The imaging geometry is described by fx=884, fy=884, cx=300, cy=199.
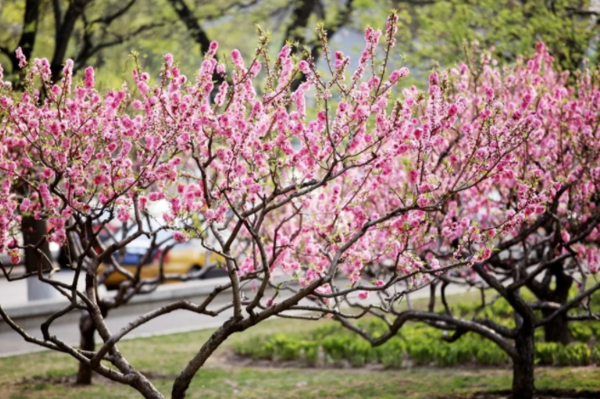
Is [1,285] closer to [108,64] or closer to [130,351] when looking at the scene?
[108,64]

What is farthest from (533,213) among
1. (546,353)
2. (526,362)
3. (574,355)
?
(546,353)

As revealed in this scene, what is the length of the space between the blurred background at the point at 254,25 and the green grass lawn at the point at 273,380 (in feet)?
13.8

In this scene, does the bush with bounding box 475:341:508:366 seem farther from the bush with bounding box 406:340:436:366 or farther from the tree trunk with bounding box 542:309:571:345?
the tree trunk with bounding box 542:309:571:345

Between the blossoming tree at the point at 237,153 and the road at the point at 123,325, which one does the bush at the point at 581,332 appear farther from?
the road at the point at 123,325

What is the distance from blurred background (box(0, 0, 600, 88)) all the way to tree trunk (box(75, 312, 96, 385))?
4.07 m

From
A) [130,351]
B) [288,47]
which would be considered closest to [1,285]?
[130,351]

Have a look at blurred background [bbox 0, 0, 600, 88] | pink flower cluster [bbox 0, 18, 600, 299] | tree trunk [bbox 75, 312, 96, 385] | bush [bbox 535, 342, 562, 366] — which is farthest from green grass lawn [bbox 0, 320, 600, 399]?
blurred background [bbox 0, 0, 600, 88]

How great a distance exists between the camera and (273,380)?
10727 mm

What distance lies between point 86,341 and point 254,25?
7924 millimetres

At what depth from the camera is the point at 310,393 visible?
9859 mm

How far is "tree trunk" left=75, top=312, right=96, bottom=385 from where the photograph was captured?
10.1 metres

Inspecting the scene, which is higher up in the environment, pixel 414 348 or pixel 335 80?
pixel 335 80

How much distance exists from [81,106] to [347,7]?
11839 mm

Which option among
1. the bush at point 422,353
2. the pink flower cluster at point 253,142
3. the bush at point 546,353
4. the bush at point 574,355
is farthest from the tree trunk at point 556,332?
the pink flower cluster at point 253,142
